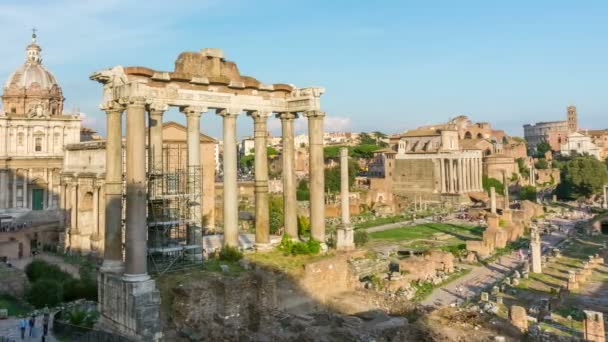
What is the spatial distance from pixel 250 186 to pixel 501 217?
26091 millimetres

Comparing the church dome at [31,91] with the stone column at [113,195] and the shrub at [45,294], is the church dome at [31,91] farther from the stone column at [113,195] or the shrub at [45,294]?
the stone column at [113,195]

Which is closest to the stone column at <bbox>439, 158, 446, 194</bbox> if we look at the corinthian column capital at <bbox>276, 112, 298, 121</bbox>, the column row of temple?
the column row of temple

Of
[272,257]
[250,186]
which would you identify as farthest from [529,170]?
[272,257]

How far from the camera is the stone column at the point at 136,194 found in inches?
443

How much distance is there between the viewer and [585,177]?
63562 mm

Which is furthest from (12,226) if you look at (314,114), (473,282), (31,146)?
(473,282)

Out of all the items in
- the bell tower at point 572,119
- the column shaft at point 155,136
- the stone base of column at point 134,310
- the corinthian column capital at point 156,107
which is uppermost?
the bell tower at point 572,119

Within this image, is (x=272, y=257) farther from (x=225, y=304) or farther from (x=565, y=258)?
(x=565, y=258)

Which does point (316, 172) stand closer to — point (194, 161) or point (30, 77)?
point (194, 161)

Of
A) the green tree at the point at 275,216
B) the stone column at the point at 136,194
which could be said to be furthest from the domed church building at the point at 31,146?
the stone column at the point at 136,194

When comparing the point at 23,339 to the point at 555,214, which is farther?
the point at 555,214

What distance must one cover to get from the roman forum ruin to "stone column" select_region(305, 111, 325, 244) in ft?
0.10

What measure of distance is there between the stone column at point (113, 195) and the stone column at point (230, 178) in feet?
10.7

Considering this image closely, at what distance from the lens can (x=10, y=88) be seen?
1735 inches
